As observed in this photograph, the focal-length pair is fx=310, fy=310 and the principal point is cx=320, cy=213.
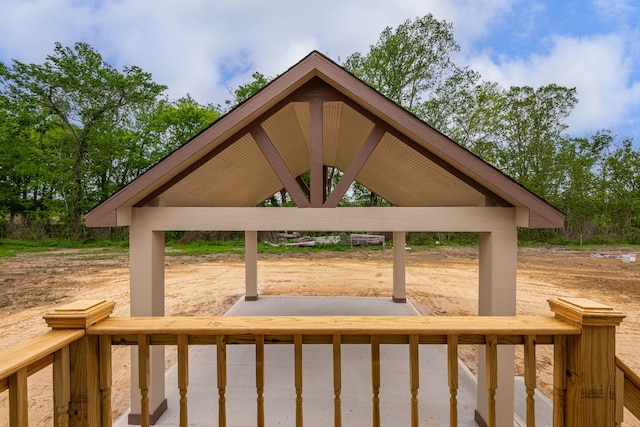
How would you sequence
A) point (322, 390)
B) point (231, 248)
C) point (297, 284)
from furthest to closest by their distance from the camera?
point (231, 248)
point (297, 284)
point (322, 390)

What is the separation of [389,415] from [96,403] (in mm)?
2844

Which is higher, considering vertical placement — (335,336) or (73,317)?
(73,317)

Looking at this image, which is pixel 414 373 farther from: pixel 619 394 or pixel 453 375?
pixel 619 394

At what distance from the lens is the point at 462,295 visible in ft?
29.8

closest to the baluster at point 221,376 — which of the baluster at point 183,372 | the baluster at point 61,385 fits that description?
the baluster at point 183,372

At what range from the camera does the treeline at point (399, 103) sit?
1977cm

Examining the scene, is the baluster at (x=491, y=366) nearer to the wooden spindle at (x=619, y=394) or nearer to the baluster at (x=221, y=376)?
the wooden spindle at (x=619, y=394)

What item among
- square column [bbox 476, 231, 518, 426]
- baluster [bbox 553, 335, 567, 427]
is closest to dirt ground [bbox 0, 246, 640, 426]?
square column [bbox 476, 231, 518, 426]

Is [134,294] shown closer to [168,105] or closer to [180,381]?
[180,381]

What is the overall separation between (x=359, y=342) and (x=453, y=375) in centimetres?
49

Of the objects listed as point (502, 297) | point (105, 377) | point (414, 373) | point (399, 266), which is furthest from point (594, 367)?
point (399, 266)

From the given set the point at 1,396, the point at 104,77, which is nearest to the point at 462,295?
the point at 1,396

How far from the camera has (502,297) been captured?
300cm

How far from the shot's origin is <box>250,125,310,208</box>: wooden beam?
2.99m
